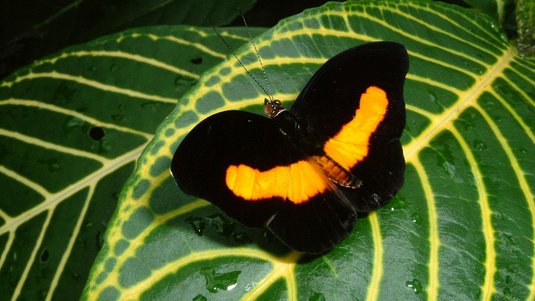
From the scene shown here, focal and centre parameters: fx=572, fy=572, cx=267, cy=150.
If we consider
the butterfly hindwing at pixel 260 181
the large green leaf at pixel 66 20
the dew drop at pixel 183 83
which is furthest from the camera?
the large green leaf at pixel 66 20

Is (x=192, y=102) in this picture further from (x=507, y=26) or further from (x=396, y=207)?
(x=507, y=26)

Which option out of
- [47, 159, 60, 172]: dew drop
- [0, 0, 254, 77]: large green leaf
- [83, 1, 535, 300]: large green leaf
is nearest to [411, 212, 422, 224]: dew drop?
[83, 1, 535, 300]: large green leaf

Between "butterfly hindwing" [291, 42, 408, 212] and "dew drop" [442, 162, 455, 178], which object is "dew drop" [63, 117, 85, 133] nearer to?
"butterfly hindwing" [291, 42, 408, 212]

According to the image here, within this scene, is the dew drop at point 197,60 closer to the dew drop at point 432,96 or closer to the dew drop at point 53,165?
the dew drop at point 53,165

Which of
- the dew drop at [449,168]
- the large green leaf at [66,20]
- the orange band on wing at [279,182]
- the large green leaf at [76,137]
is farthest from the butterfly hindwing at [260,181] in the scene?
the large green leaf at [66,20]

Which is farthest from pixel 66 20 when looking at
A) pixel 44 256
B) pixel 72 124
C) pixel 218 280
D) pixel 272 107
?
pixel 218 280

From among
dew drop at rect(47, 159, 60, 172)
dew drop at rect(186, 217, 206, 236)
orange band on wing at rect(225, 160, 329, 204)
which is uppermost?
dew drop at rect(47, 159, 60, 172)
